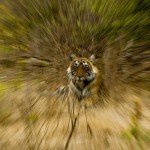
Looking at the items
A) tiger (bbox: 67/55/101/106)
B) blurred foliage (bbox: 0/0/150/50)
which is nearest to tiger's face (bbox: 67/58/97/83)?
tiger (bbox: 67/55/101/106)

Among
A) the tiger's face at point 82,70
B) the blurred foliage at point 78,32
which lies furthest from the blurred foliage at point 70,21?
the tiger's face at point 82,70

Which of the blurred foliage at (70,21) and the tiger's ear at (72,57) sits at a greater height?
the blurred foliage at (70,21)

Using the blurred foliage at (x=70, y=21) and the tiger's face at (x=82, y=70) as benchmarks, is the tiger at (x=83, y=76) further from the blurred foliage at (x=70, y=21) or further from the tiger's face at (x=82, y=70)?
the blurred foliage at (x=70, y=21)

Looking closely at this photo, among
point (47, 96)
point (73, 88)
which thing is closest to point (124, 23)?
point (73, 88)

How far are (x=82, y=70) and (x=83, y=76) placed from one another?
0.04 metres

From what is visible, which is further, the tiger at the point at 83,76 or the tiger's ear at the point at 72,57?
the tiger's ear at the point at 72,57

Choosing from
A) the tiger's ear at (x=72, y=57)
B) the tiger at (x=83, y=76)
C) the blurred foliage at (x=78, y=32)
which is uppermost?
the blurred foliage at (x=78, y=32)

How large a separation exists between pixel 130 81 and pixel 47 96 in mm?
420

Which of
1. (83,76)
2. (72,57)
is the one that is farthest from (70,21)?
(83,76)

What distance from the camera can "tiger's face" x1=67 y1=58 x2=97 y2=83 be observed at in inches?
75.6

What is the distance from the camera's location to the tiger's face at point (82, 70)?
1921mm

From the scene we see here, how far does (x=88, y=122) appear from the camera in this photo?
1634 millimetres

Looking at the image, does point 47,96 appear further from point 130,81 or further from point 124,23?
point 124,23

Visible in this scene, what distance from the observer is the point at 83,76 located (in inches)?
76.2
